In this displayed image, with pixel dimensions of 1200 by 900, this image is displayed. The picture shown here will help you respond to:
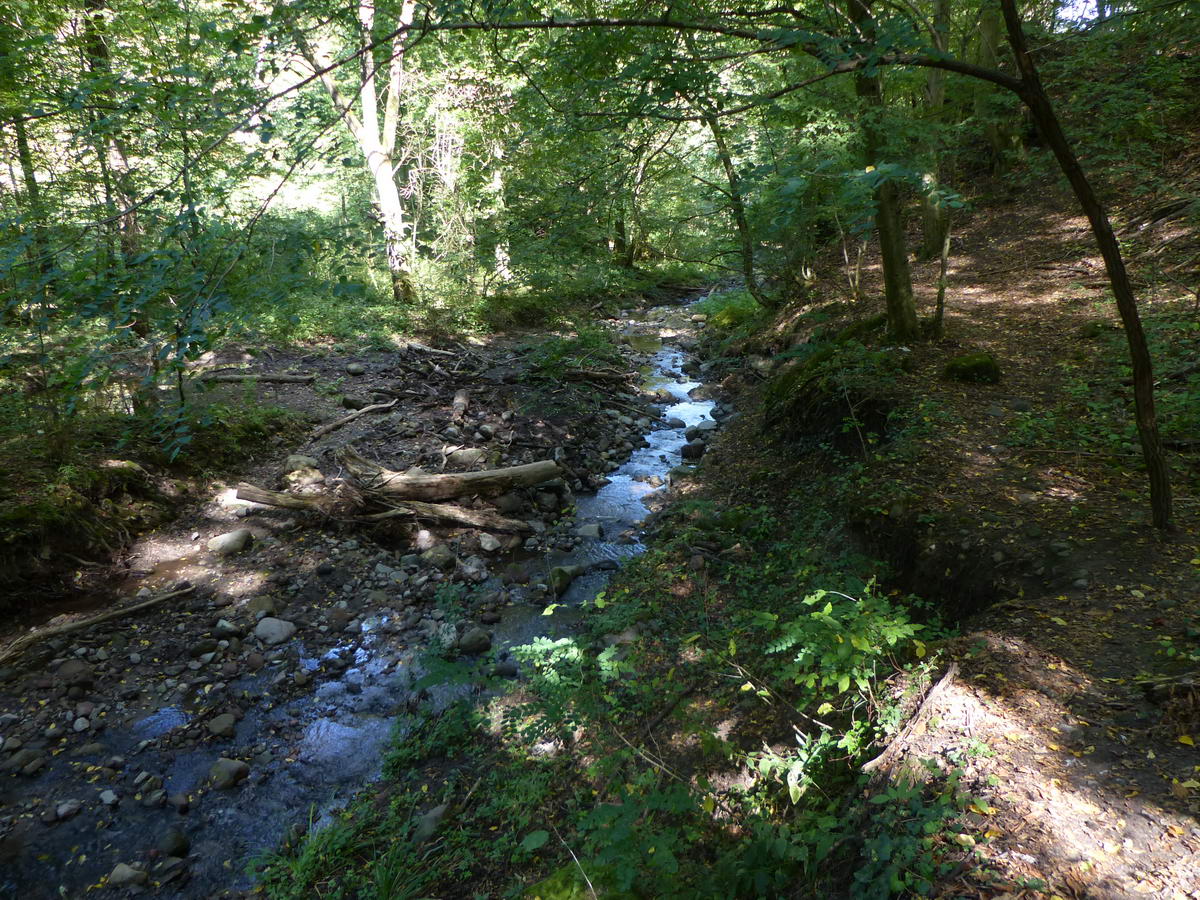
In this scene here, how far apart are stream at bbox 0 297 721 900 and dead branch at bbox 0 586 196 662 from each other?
1.18 meters

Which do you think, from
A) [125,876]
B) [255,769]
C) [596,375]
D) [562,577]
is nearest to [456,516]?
[562,577]

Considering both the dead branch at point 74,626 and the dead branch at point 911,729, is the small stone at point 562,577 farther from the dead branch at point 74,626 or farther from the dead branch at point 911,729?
the dead branch at point 911,729

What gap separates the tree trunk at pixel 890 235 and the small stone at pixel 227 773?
6.86 m

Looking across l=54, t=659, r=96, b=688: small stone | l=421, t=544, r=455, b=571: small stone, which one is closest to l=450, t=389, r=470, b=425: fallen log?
l=421, t=544, r=455, b=571: small stone

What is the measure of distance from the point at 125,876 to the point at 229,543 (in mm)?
3463

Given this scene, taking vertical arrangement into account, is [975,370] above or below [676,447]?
above

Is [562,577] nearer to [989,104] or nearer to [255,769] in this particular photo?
[255,769]

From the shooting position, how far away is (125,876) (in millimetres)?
3361

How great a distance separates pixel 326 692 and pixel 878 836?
4.03 meters

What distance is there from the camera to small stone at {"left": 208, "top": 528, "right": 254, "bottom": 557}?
6277mm

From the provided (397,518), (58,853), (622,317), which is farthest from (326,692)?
(622,317)

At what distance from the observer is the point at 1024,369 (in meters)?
6.89

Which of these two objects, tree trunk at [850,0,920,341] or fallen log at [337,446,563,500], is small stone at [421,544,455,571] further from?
tree trunk at [850,0,920,341]

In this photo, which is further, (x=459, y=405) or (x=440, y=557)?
(x=459, y=405)
